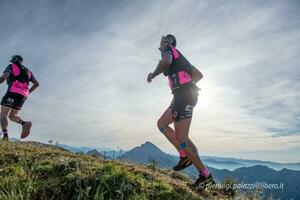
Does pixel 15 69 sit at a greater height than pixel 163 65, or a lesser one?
greater

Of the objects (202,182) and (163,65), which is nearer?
(202,182)

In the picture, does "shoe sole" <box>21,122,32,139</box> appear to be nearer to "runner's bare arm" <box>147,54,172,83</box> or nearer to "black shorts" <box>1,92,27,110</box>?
"black shorts" <box>1,92,27,110</box>

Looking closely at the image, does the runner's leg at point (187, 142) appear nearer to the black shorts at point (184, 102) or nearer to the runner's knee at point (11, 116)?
the black shorts at point (184, 102)

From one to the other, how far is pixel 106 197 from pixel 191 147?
243cm

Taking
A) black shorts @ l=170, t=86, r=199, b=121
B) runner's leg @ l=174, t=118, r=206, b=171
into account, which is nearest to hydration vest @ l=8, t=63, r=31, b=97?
black shorts @ l=170, t=86, r=199, b=121

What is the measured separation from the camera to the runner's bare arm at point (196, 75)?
760 cm

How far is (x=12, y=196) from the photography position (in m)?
4.06

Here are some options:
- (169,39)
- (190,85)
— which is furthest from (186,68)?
(169,39)

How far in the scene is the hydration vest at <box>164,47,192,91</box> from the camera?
721 centimetres

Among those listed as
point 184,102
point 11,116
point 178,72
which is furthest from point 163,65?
point 11,116

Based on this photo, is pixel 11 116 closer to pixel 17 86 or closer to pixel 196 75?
pixel 17 86

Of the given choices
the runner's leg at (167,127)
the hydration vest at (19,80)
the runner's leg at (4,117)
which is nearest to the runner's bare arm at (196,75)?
the runner's leg at (167,127)

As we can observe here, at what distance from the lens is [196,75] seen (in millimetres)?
7625

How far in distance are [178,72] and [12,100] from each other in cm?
724
